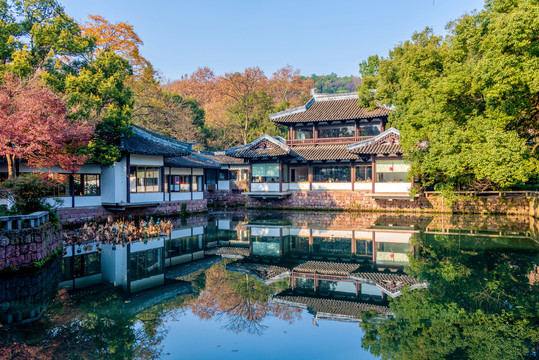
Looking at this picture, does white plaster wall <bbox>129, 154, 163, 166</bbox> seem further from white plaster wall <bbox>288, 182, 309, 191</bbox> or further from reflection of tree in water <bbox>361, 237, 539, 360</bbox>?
reflection of tree in water <bbox>361, 237, 539, 360</bbox>

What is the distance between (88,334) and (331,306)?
5227 millimetres

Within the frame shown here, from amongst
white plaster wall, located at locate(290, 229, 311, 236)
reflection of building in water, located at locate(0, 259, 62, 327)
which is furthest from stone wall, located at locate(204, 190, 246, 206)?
reflection of building in water, located at locate(0, 259, 62, 327)

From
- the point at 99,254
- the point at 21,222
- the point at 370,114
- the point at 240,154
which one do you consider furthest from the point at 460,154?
the point at 21,222

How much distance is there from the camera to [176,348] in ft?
21.2

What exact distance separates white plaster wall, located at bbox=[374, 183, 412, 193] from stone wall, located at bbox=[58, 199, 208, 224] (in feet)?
41.3

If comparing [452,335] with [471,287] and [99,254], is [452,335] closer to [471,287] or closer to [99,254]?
[471,287]

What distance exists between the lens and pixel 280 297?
917cm

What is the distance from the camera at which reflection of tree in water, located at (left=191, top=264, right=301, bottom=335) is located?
7.66m

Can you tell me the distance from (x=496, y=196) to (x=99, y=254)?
2307 centimetres

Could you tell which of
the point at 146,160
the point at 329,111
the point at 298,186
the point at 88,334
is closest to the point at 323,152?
the point at 298,186

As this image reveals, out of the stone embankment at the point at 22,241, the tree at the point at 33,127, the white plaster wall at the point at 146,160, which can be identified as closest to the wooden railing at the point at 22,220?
the stone embankment at the point at 22,241

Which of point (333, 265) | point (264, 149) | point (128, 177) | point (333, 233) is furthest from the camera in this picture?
point (264, 149)

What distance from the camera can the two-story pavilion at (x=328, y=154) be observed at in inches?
1019

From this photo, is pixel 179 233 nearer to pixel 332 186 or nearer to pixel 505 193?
pixel 332 186
